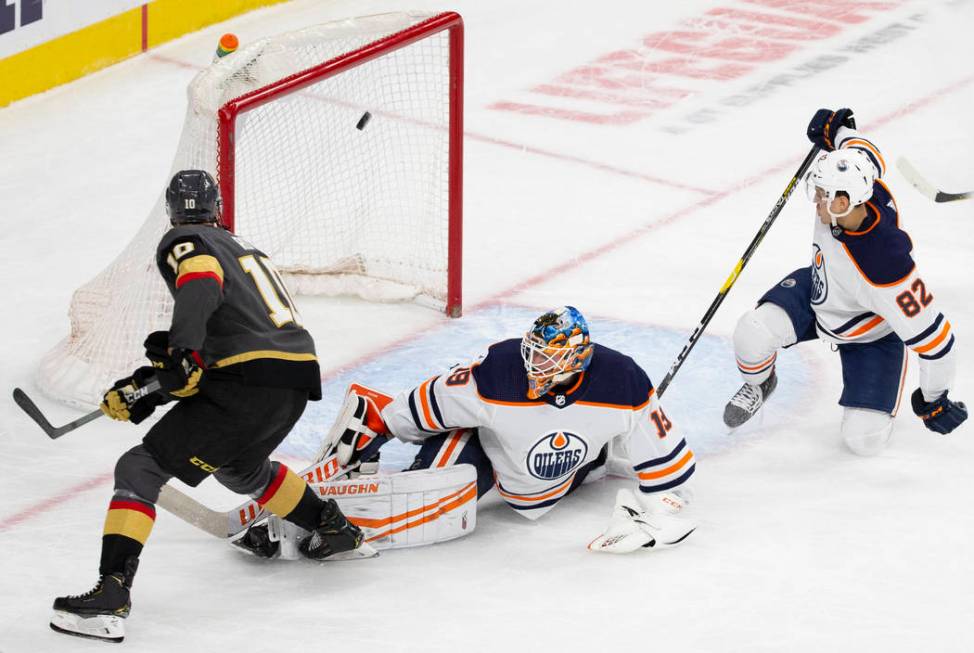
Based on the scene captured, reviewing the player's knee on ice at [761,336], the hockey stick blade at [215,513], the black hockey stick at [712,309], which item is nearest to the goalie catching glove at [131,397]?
the hockey stick blade at [215,513]

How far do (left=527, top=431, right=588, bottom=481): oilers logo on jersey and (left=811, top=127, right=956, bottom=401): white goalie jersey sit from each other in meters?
0.89

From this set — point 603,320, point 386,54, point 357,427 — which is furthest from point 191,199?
point 603,320

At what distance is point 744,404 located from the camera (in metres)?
4.87

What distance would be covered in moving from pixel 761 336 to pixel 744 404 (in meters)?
0.20

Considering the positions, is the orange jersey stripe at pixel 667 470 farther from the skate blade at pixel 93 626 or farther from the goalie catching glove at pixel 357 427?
the skate blade at pixel 93 626

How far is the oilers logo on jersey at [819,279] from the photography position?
4.67m

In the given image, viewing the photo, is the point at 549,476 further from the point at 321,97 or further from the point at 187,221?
the point at 321,97

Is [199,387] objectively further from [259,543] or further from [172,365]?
[259,543]

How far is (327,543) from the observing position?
→ 4086 millimetres

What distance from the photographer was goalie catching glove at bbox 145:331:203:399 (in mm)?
3688

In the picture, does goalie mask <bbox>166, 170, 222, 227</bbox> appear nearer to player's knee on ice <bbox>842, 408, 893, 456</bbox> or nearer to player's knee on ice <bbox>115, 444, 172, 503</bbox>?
player's knee on ice <bbox>115, 444, 172, 503</bbox>

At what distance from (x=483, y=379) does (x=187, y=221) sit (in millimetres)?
803

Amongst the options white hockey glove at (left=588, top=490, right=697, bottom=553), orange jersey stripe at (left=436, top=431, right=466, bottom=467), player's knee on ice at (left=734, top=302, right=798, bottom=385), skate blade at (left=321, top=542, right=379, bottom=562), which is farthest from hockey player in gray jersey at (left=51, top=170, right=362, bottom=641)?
player's knee on ice at (left=734, top=302, right=798, bottom=385)

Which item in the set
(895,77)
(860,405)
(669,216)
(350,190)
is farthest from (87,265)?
(895,77)
